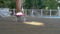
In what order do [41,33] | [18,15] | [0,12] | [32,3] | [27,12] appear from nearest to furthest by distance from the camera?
[41,33], [18,15], [0,12], [27,12], [32,3]

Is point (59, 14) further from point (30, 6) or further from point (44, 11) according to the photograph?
point (30, 6)

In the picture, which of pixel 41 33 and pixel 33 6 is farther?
pixel 33 6

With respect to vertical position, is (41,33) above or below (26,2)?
below

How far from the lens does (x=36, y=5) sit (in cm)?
3234

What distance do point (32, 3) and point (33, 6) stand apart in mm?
585

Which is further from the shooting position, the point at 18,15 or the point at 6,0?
the point at 6,0

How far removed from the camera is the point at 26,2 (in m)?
32.5

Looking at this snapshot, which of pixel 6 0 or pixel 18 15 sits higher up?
pixel 6 0

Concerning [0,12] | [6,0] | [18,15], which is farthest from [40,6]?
[18,15]

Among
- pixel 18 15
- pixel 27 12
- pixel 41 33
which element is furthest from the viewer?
pixel 27 12

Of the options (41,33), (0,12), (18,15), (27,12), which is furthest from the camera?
(27,12)

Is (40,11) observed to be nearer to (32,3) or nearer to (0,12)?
(32,3)

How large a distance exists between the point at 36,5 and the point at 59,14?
15.4 feet

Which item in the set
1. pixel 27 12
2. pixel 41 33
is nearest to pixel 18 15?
pixel 41 33
